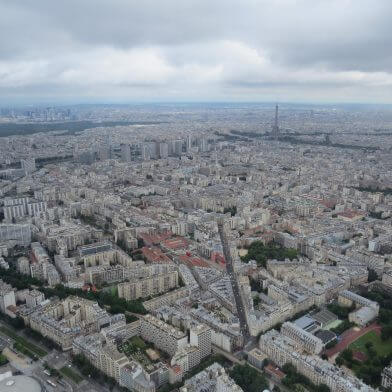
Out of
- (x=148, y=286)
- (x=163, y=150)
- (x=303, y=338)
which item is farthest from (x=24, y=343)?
(x=163, y=150)

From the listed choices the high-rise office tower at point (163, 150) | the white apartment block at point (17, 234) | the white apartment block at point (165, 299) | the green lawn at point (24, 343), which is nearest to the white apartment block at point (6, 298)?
the green lawn at point (24, 343)

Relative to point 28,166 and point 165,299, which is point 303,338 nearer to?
point 165,299

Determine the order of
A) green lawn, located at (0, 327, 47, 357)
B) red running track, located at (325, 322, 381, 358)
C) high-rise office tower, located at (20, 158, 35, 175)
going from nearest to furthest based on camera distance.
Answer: red running track, located at (325, 322, 381, 358) < green lawn, located at (0, 327, 47, 357) < high-rise office tower, located at (20, 158, 35, 175)

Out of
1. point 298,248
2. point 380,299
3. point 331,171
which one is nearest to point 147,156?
point 331,171

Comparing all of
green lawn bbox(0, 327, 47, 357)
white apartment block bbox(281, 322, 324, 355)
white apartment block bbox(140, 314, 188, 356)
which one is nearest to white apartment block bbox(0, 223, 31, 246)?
green lawn bbox(0, 327, 47, 357)

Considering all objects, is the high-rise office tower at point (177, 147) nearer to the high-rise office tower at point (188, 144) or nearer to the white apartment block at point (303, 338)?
the high-rise office tower at point (188, 144)

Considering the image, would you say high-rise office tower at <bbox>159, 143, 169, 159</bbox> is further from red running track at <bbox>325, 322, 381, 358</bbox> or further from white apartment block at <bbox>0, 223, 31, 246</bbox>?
red running track at <bbox>325, 322, 381, 358</bbox>
